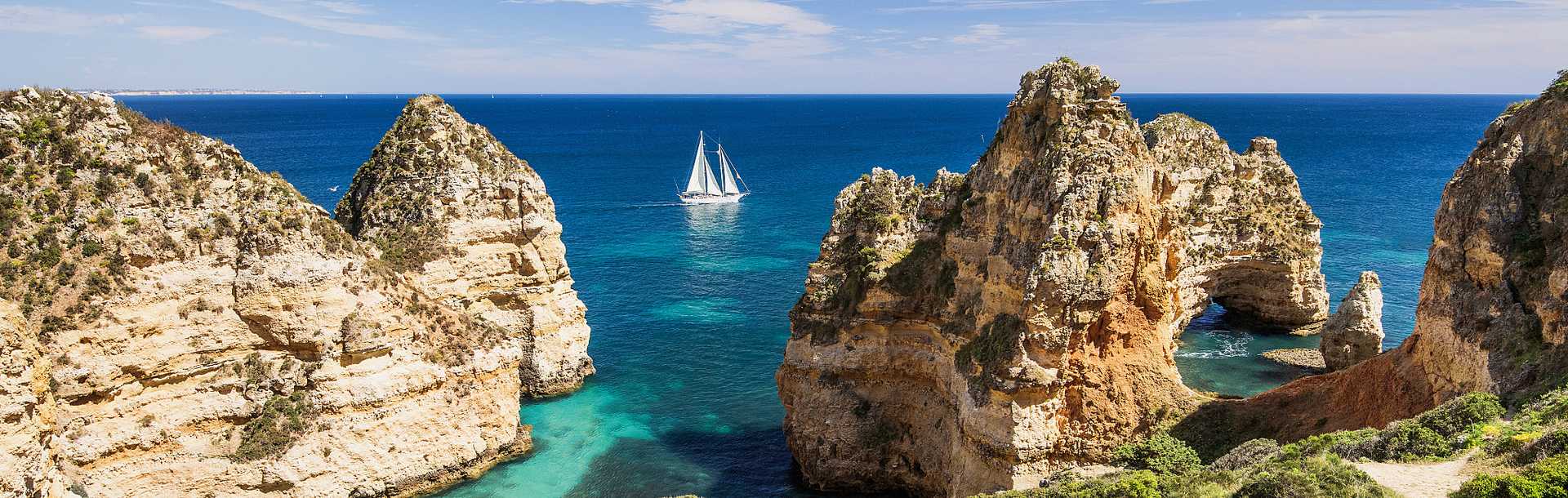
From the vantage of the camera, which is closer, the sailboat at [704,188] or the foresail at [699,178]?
the sailboat at [704,188]

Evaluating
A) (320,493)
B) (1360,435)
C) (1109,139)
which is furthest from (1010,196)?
(320,493)

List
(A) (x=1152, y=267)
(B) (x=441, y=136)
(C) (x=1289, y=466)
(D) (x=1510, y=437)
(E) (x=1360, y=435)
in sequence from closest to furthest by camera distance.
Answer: (D) (x=1510, y=437) < (C) (x=1289, y=466) < (E) (x=1360, y=435) < (A) (x=1152, y=267) < (B) (x=441, y=136)

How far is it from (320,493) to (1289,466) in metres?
33.1

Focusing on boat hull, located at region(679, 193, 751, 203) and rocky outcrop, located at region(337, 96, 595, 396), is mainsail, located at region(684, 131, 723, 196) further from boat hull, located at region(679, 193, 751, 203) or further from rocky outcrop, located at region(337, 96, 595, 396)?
rocky outcrop, located at region(337, 96, 595, 396)

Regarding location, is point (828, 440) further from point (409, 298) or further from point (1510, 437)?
point (1510, 437)

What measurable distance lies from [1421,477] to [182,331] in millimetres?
37566

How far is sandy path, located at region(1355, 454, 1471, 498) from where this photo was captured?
20.9m

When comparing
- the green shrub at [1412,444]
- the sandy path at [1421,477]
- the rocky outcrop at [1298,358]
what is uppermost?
the green shrub at [1412,444]

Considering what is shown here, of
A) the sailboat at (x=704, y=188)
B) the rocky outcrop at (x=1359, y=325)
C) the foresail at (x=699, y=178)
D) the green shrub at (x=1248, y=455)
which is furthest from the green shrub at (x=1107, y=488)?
the foresail at (x=699, y=178)

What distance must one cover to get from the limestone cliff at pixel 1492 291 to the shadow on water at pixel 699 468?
1832 cm

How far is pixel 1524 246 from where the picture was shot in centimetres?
2569

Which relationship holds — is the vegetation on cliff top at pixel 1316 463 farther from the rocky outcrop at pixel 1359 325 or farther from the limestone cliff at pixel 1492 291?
the rocky outcrop at pixel 1359 325

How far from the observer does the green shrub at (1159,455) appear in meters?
28.9

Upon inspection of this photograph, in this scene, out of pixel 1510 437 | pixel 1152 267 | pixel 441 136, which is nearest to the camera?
pixel 1510 437
